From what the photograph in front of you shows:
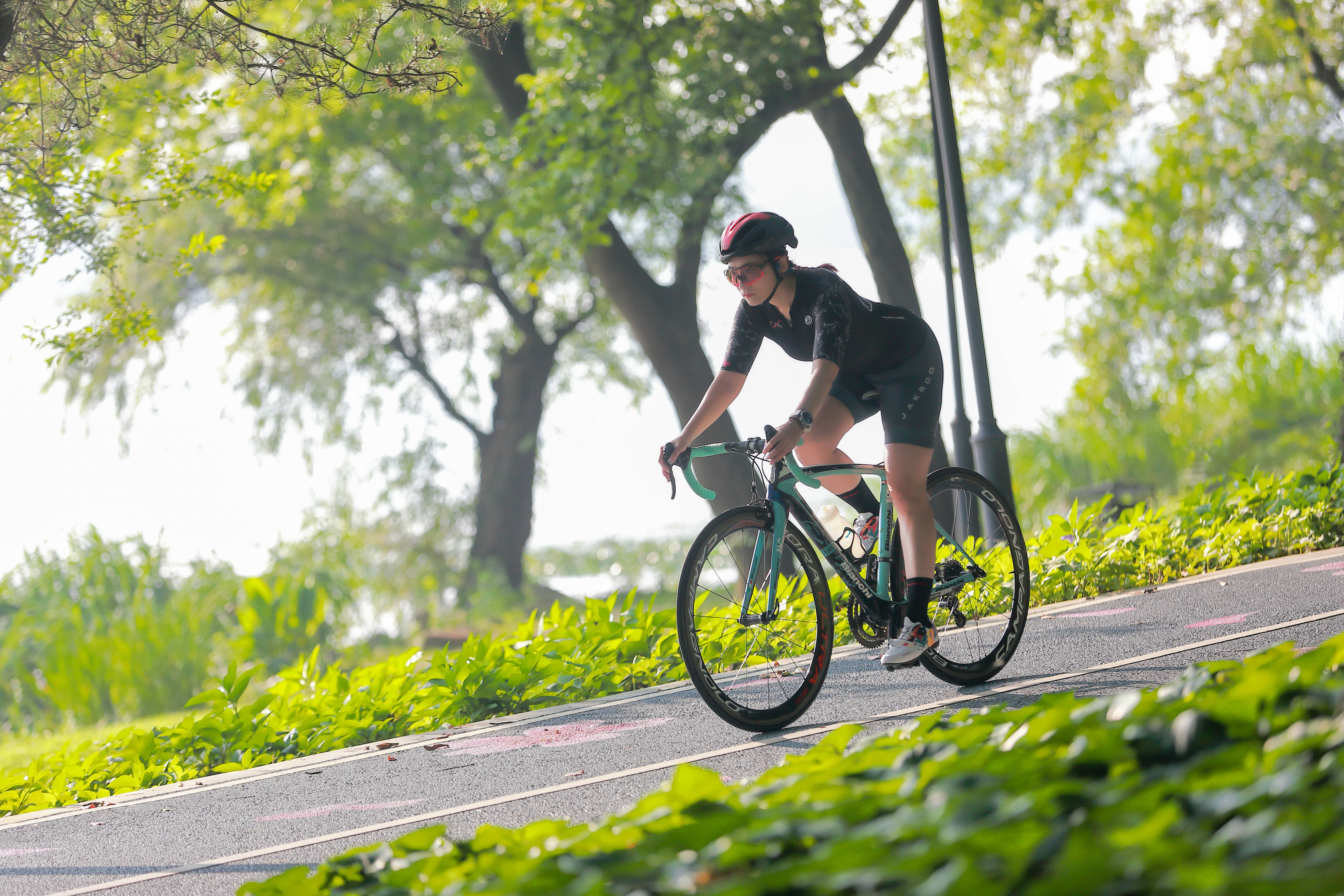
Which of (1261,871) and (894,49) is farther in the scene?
(894,49)

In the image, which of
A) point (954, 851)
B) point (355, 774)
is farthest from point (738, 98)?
point (954, 851)

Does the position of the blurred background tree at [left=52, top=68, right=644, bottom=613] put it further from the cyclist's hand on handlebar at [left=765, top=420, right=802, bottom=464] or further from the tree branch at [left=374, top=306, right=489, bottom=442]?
the cyclist's hand on handlebar at [left=765, top=420, right=802, bottom=464]

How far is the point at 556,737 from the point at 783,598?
4.86 ft

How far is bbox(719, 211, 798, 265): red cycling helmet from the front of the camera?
4492 millimetres

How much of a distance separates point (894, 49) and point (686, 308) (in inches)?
161

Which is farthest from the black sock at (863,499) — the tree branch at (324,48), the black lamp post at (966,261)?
the black lamp post at (966,261)

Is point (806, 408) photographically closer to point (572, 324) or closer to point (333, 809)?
point (333, 809)

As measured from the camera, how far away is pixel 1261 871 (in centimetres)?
147

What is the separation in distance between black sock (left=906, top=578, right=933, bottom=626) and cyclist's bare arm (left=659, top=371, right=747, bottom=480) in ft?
3.46

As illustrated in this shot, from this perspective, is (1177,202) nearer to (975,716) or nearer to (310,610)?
(310,610)

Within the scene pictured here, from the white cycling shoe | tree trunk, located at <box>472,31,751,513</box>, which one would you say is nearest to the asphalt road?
the white cycling shoe

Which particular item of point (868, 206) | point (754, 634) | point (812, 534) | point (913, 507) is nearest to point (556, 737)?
point (754, 634)

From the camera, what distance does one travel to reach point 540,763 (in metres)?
4.80

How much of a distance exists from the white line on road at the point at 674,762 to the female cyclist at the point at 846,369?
0.35 metres
